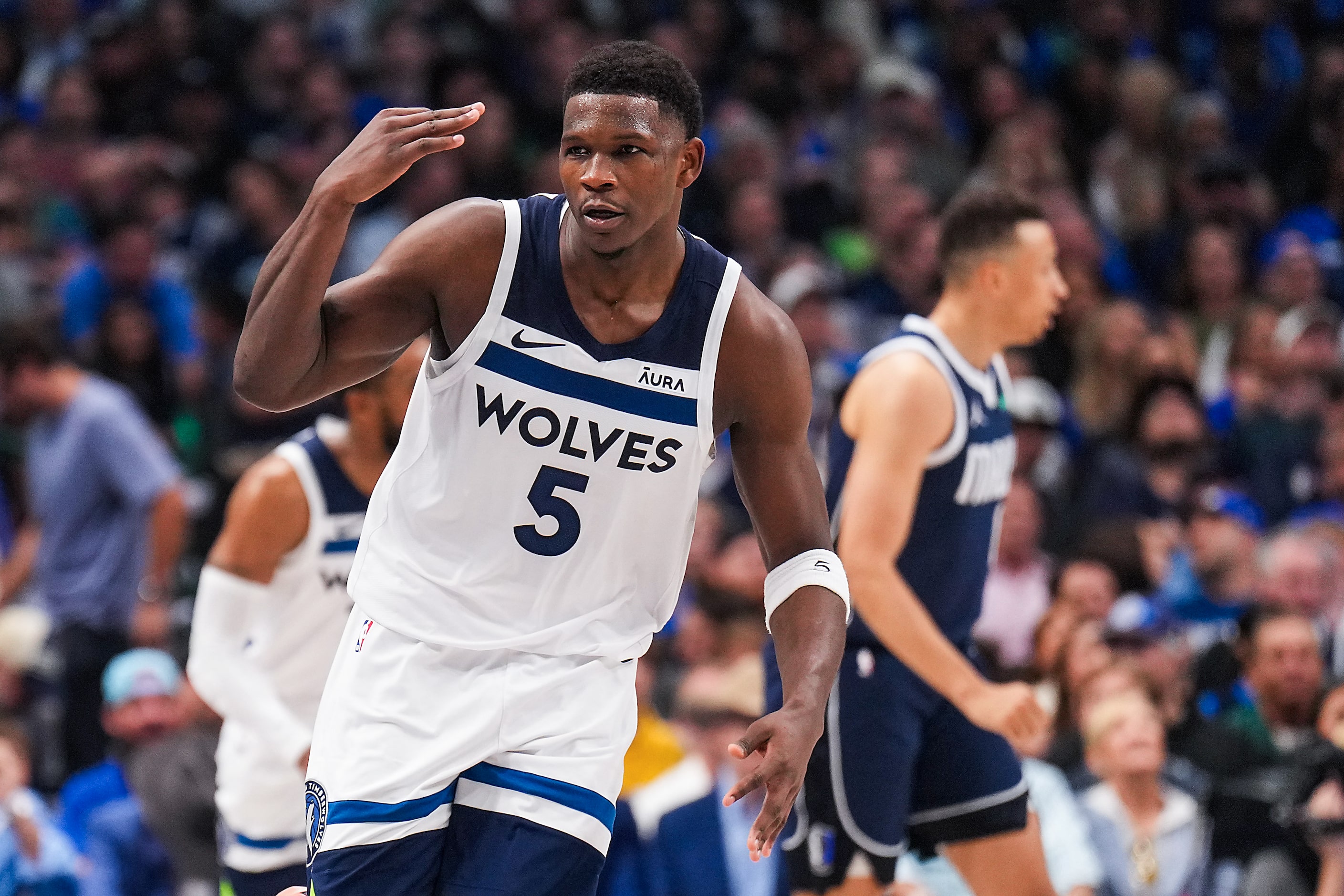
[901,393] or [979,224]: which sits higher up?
[979,224]

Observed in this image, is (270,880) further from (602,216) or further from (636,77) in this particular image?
(636,77)

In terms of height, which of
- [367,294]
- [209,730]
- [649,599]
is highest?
[367,294]

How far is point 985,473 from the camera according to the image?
5.02 m

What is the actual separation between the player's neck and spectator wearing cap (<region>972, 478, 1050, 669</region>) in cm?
329

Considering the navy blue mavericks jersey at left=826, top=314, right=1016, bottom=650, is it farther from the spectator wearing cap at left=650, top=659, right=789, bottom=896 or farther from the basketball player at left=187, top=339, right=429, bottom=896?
the spectator wearing cap at left=650, top=659, right=789, bottom=896

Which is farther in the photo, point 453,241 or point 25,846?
point 25,846

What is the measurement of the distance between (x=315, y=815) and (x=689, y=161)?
1.46 metres

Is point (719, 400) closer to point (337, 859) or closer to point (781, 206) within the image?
point (337, 859)

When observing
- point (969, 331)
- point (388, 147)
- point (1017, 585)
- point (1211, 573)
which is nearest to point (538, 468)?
point (388, 147)

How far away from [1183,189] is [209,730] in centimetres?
807

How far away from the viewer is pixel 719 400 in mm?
3529

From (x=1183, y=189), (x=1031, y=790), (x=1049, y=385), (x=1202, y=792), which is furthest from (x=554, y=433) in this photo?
(x=1183, y=189)

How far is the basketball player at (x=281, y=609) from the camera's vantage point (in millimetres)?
4812

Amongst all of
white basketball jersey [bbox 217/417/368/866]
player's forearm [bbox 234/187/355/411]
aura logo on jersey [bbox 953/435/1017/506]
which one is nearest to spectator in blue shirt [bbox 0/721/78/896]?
white basketball jersey [bbox 217/417/368/866]
